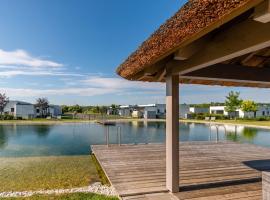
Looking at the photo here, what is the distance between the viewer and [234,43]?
207 centimetres

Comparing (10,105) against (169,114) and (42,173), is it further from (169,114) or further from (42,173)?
Answer: (169,114)

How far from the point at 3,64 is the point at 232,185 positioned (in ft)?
77.4

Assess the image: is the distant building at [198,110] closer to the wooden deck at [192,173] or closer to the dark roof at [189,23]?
the wooden deck at [192,173]

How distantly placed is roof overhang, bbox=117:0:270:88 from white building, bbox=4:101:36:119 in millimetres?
35407

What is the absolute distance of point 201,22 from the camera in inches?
63.6

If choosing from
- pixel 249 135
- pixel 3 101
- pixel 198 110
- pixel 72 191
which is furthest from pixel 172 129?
pixel 198 110

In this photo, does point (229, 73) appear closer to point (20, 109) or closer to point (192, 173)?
point (192, 173)

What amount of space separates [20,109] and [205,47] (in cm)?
3806

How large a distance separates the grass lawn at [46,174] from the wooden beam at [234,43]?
304cm

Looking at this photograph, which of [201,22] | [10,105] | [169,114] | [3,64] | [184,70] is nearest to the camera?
[201,22]

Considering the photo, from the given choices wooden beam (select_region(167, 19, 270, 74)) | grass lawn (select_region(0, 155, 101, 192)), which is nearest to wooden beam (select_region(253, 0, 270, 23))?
wooden beam (select_region(167, 19, 270, 74))

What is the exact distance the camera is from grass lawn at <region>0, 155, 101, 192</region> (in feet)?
13.9

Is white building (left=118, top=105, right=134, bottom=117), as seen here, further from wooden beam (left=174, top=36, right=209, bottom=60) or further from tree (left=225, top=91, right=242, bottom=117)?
wooden beam (left=174, top=36, right=209, bottom=60)

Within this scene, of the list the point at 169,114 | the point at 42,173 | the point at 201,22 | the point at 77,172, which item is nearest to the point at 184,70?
the point at 169,114
